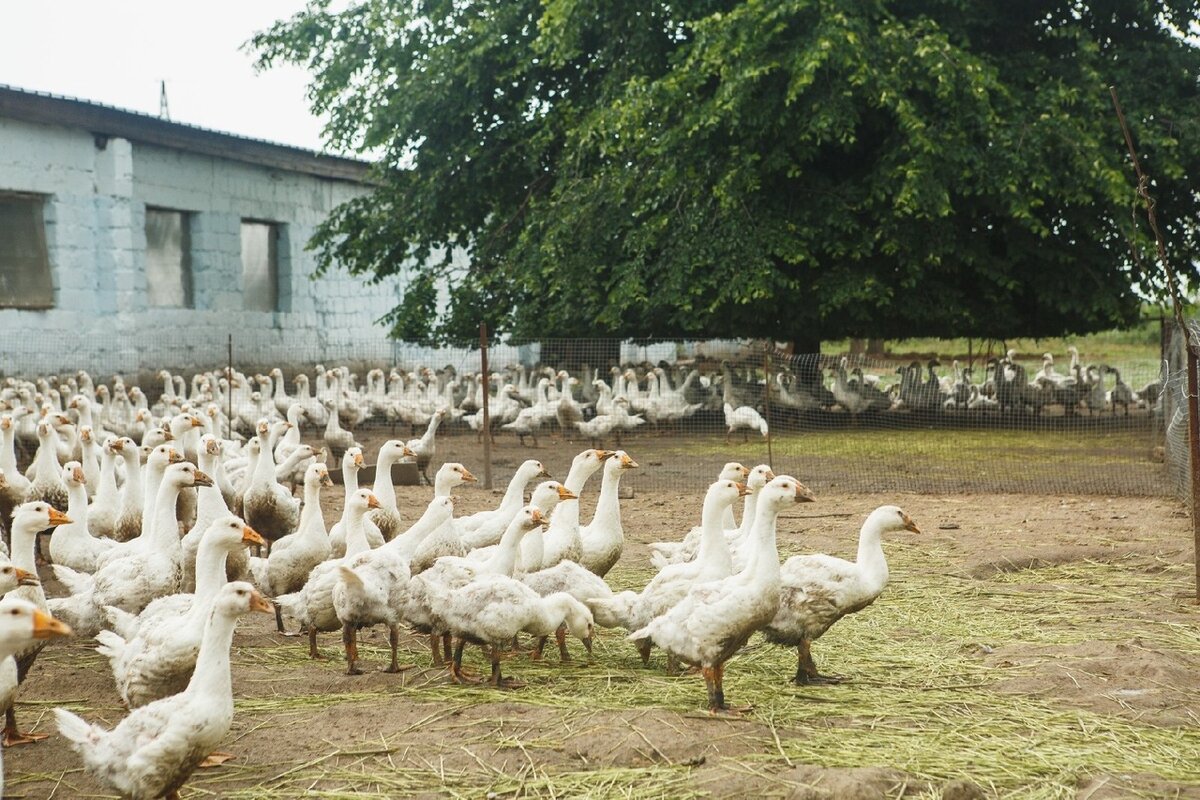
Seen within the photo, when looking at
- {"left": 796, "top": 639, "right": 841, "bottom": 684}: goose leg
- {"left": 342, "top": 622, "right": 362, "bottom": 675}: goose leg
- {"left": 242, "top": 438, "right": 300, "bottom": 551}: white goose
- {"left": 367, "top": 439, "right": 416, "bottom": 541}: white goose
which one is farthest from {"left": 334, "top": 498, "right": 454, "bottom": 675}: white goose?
{"left": 242, "top": 438, "right": 300, "bottom": 551}: white goose

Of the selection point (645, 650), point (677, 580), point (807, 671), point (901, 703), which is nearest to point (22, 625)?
point (677, 580)

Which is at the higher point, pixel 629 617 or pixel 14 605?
pixel 14 605

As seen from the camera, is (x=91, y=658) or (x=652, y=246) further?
(x=652, y=246)

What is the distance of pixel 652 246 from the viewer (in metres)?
17.3

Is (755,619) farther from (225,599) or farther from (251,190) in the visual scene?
(251,190)

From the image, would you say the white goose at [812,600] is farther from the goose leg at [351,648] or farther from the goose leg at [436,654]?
the goose leg at [351,648]

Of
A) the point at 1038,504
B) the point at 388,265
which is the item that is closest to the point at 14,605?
the point at 1038,504

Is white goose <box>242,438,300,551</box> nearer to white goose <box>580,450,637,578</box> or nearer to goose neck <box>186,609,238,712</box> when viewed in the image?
white goose <box>580,450,637,578</box>

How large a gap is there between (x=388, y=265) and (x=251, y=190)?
3240mm

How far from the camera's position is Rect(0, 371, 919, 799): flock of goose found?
4469 millimetres

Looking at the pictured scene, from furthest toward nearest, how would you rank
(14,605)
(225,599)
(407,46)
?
1. (407,46)
2. (225,599)
3. (14,605)

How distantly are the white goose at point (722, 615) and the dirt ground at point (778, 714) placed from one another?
0.82 ft

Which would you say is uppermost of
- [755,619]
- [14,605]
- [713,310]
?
[713,310]

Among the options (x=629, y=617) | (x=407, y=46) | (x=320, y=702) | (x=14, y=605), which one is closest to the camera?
(x=14, y=605)
